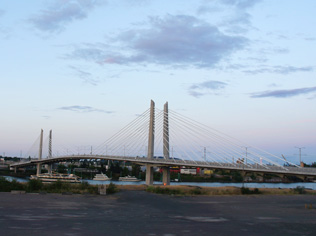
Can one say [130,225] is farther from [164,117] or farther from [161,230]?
[164,117]

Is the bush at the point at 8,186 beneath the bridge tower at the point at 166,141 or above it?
beneath

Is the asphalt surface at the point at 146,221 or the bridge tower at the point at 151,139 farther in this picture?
the bridge tower at the point at 151,139

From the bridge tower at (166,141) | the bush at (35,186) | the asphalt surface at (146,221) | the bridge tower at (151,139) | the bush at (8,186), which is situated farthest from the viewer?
the bridge tower at (151,139)

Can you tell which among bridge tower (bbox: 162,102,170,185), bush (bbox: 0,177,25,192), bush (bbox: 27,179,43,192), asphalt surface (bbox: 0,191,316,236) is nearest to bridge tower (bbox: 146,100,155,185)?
bridge tower (bbox: 162,102,170,185)

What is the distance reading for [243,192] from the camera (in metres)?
58.2

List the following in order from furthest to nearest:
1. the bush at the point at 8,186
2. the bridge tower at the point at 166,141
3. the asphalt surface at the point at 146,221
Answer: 1. the bridge tower at the point at 166,141
2. the bush at the point at 8,186
3. the asphalt surface at the point at 146,221

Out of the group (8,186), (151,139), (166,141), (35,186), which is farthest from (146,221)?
(151,139)

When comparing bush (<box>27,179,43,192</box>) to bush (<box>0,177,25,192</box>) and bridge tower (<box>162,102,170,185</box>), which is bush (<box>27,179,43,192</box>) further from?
bridge tower (<box>162,102,170,185</box>)

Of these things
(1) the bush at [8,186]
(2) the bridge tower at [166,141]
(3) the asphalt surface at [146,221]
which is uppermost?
(2) the bridge tower at [166,141]

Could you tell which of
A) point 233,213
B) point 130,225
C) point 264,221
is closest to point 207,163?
point 233,213

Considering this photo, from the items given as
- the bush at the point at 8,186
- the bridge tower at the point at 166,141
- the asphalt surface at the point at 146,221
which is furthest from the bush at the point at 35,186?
the bridge tower at the point at 166,141

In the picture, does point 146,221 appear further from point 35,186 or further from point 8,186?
point 8,186

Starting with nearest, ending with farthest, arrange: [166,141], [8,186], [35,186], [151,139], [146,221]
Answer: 1. [146,221]
2. [35,186]
3. [8,186]
4. [166,141]
5. [151,139]

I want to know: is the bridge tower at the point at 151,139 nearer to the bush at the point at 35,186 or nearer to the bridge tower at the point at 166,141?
the bridge tower at the point at 166,141
